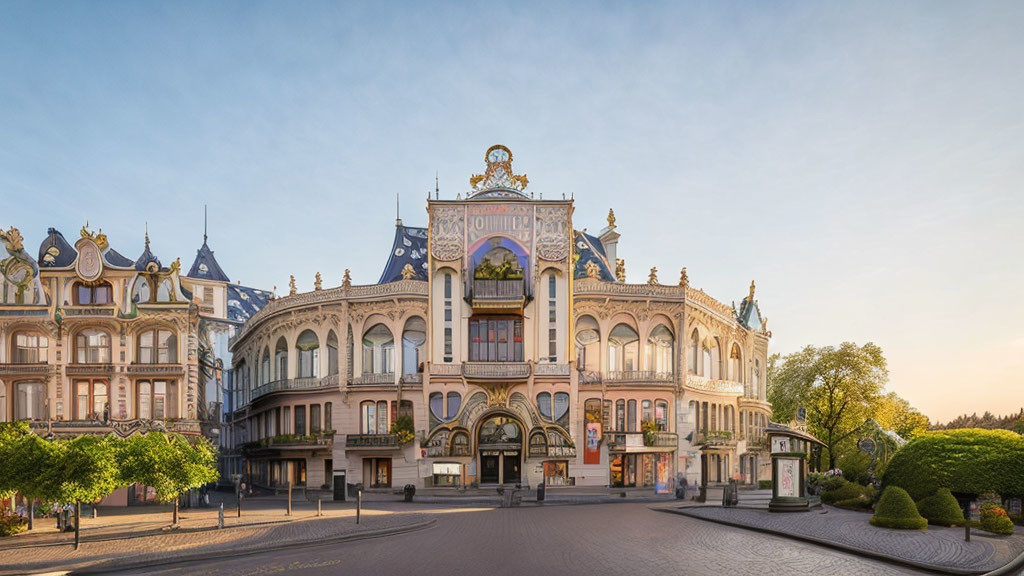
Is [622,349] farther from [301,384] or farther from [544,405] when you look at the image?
[301,384]

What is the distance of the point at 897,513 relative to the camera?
31.6 meters

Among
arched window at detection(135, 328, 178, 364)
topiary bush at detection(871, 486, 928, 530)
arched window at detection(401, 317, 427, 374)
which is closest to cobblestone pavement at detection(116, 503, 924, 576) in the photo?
topiary bush at detection(871, 486, 928, 530)

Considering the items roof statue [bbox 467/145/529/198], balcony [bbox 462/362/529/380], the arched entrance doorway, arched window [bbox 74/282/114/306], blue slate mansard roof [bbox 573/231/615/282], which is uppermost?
roof statue [bbox 467/145/529/198]

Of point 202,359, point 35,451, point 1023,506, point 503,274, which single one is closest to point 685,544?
point 1023,506

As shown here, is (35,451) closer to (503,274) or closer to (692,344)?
(503,274)

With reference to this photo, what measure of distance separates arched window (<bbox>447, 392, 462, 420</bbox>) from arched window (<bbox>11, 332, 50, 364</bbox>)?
2614 cm

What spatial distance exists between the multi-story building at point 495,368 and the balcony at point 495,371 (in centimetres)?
10

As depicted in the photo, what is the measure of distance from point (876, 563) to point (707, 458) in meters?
40.8

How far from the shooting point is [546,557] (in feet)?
81.1

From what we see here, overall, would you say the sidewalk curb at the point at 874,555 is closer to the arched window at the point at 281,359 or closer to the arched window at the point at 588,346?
the arched window at the point at 588,346

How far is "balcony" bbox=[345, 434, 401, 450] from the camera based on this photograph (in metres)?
57.0

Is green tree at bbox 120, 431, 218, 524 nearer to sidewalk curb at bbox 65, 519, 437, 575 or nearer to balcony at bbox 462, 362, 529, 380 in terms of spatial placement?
sidewalk curb at bbox 65, 519, 437, 575

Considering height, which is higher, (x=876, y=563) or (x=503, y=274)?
(x=503, y=274)

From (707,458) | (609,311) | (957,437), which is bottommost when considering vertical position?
(707,458)
